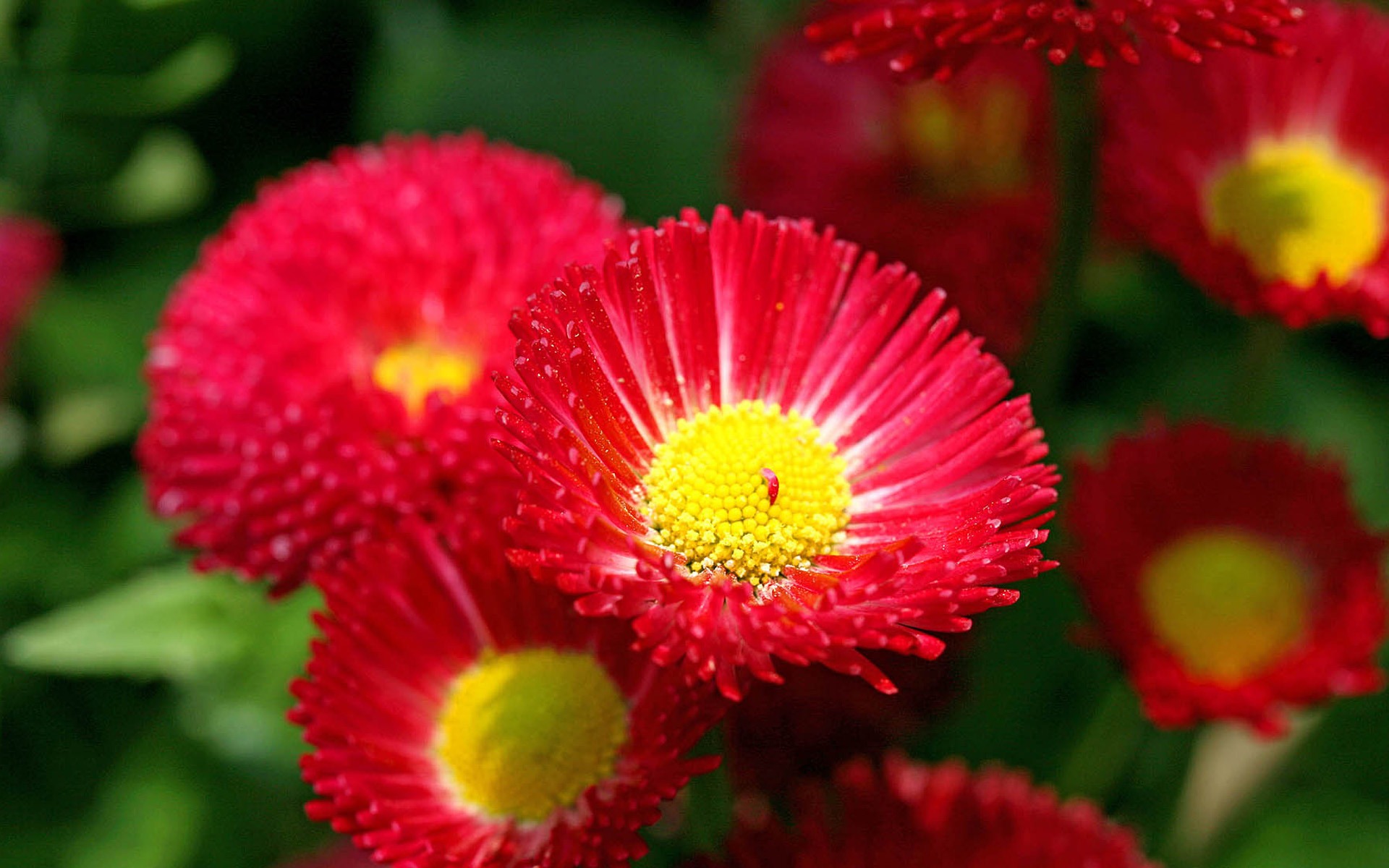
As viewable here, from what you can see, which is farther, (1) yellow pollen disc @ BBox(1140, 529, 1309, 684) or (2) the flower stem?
(2) the flower stem

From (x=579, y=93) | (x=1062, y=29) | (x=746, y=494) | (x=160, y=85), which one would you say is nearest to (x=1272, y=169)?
(x=1062, y=29)

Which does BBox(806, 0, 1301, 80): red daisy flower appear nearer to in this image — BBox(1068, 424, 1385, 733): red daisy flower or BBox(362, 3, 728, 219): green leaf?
BBox(1068, 424, 1385, 733): red daisy flower

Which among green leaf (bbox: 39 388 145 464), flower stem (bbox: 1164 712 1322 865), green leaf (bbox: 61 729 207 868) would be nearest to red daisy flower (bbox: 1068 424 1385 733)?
flower stem (bbox: 1164 712 1322 865)

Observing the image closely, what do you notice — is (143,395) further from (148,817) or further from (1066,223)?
(1066,223)

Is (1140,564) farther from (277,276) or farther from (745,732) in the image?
(277,276)

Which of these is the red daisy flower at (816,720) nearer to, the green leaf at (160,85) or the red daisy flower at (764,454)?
the red daisy flower at (764,454)

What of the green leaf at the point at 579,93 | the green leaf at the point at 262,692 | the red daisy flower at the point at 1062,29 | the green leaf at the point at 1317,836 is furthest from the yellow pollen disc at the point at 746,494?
the green leaf at the point at 579,93
